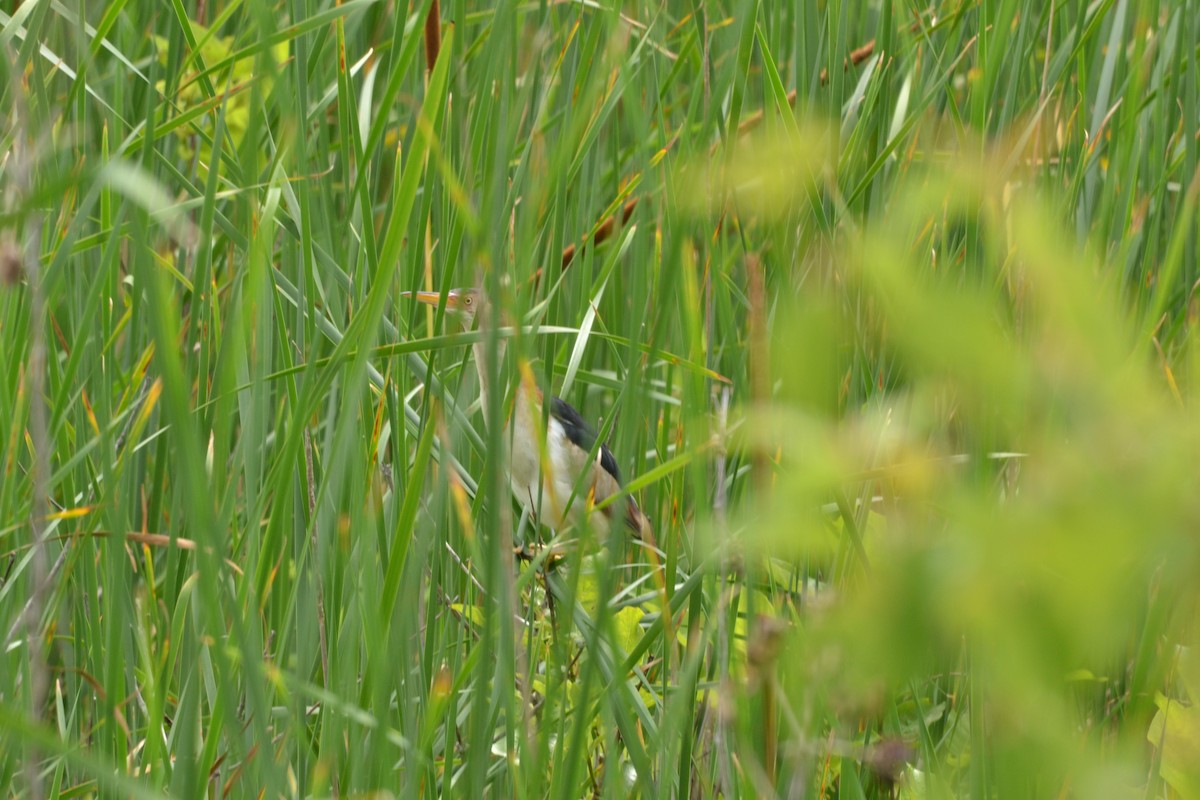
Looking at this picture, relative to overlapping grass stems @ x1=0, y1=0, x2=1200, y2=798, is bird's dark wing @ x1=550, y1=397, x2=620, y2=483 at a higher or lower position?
lower

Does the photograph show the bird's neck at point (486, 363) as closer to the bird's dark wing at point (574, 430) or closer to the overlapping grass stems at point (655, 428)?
the overlapping grass stems at point (655, 428)

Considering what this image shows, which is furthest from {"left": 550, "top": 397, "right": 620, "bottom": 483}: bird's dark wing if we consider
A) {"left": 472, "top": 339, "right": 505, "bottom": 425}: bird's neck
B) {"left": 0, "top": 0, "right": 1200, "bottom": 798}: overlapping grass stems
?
{"left": 472, "top": 339, "right": 505, "bottom": 425}: bird's neck

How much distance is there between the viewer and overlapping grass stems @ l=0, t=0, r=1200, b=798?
45 cm

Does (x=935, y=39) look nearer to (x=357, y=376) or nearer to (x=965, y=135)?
(x=965, y=135)

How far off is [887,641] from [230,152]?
1.44m

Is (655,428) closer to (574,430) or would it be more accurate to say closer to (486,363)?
(486,363)

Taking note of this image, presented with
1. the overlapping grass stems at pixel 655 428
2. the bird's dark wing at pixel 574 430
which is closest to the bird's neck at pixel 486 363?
the overlapping grass stems at pixel 655 428

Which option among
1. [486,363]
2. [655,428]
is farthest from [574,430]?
[486,363]

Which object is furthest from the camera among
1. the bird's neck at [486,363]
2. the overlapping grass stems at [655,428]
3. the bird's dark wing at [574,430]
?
the bird's dark wing at [574,430]

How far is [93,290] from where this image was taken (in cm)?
126

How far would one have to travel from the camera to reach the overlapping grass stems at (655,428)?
0.45m

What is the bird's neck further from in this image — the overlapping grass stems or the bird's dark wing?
the bird's dark wing

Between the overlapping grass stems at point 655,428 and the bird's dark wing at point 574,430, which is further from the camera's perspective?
the bird's dark wing at point 574,430

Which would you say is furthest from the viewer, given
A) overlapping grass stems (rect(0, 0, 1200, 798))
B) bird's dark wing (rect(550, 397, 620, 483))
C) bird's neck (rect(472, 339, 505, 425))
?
bird's dark wing (rect(550, 397, 620, 483))
